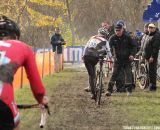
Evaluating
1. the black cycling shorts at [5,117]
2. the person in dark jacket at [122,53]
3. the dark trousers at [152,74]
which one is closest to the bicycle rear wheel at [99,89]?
the person in dark jacket at [122,53]

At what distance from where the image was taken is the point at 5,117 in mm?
4844

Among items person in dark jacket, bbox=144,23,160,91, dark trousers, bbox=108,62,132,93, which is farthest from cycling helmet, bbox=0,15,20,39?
person in dark jacket, bbox=144,23,160,91

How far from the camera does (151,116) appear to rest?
1176 cm

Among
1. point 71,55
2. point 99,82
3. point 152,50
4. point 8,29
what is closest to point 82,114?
point 99,82

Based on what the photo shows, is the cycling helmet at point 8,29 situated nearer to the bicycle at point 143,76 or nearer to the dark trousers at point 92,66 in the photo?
the dark trousers at point 92,66

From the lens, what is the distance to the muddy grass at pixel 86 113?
420 inches

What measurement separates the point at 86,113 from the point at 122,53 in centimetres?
388

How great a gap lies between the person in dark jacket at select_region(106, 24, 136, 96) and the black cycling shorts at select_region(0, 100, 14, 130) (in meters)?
10.8

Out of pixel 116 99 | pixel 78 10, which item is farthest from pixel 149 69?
pixel 78 10

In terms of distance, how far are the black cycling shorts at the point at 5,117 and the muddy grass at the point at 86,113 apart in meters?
5.39

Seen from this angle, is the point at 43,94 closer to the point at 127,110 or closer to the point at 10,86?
the point at 10,86

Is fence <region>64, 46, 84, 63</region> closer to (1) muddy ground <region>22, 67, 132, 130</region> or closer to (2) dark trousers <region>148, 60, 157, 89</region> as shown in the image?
(2) dark trousers <region>148, 60, 157, 89</region>

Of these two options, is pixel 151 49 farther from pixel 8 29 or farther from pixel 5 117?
pixel 5 117

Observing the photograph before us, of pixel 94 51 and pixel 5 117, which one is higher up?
pixel 94 51
